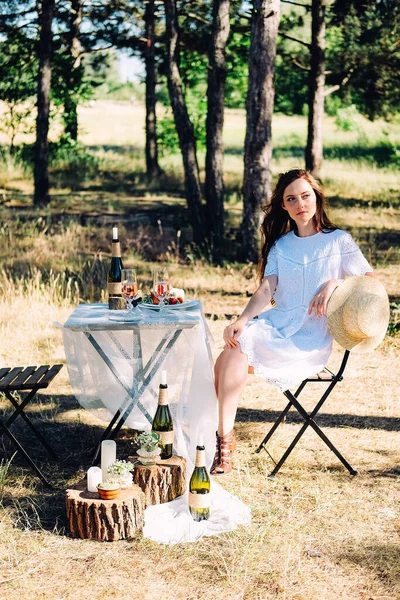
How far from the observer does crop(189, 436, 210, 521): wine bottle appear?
4059mm

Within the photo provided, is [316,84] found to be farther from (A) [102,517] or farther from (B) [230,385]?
(A) [102,517]

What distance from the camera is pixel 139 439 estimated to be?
430 cm

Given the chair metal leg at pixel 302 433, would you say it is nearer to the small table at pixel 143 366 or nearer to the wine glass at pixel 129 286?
the small table at pixel 143 366

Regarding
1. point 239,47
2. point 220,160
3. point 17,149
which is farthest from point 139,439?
point 17,149

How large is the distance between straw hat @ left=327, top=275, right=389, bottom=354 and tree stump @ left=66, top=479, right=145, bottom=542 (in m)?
1.45

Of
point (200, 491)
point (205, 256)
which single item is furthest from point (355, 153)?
point (200, 491)

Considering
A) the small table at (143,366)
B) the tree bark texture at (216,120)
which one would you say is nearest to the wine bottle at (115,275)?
the small table at (143,366)

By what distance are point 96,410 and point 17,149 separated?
1602 cm

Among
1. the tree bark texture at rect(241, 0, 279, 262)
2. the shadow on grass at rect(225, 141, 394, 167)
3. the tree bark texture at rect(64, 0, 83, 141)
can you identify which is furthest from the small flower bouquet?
the shadow on grass at rect(225, 141, 394, 167)

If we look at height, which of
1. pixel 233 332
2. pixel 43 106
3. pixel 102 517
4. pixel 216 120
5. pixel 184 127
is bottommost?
pixel 102 517

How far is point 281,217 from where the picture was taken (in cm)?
503

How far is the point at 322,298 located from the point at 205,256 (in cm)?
690

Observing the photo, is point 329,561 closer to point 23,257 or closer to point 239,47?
point 23,257

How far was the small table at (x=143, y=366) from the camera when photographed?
14.9ft
